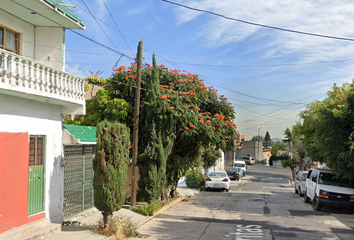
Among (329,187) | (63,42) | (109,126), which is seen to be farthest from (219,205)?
(63,42)

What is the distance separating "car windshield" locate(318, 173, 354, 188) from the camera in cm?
1647

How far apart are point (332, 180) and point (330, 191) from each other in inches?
55.7

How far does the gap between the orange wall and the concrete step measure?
0.27 metres

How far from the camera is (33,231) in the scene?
9289mm

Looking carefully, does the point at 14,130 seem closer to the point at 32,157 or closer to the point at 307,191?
the point at 32,157

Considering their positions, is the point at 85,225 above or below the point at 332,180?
below

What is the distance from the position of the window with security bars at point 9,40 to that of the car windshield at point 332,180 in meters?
14.1

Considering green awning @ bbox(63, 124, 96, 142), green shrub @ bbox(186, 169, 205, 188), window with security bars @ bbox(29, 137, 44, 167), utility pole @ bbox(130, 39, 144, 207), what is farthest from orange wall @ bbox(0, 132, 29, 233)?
green shrub @ bbox(186, 169, 205, 188)

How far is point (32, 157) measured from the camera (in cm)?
1010

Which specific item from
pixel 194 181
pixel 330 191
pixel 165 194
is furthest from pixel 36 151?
pixel 194 181

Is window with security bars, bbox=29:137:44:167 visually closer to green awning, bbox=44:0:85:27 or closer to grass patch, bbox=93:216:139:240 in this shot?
grass patch, bbox=93:216:139:240

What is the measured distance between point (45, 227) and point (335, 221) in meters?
10.5

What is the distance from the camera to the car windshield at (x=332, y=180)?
1647 cm

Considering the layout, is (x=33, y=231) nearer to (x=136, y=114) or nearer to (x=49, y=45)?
(x=49, y=45)
